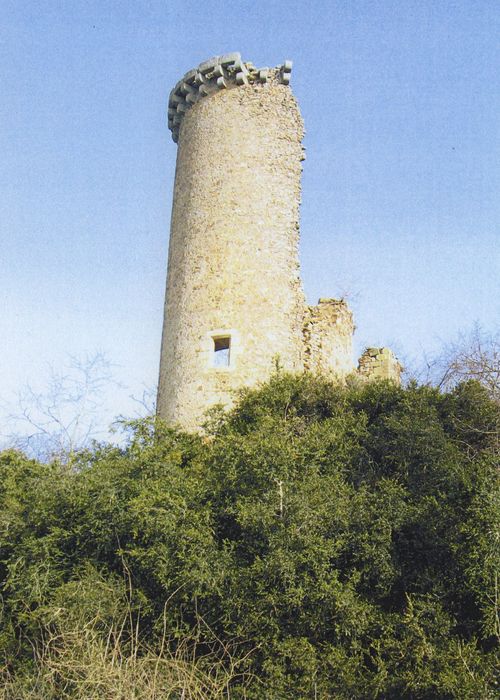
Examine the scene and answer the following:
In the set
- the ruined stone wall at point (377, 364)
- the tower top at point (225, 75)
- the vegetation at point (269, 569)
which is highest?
the tower top at point (225, 75)

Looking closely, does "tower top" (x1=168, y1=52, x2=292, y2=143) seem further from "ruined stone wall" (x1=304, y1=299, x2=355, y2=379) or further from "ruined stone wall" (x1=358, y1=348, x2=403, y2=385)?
"ruined stone wall" (x1=358, y1=348, x2=403, y2=385)

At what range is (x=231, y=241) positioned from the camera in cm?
1326

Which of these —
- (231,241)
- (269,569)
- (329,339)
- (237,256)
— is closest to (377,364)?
(329,339)

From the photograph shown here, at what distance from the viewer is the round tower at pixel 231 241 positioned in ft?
41.8

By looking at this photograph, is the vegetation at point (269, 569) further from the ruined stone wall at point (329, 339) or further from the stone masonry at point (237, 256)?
the ruined stone wall at point (329, 339)

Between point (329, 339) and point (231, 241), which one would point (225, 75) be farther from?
point (329, 339)

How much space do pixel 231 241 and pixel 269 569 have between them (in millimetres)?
6332

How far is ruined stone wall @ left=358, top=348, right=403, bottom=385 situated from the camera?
13.7m

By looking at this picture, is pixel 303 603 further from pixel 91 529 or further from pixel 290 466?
pixel 91 529

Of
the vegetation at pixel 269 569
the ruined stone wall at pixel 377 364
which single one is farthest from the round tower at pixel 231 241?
the vegetation at pixel 269 569

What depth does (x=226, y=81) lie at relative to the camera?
14430 mm

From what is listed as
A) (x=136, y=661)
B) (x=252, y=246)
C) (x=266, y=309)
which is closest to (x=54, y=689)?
(x=136, y=661)

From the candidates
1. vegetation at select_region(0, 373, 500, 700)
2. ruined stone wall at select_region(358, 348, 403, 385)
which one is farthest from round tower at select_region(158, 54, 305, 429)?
vegetation at select_region(0, 373, 500, 700)

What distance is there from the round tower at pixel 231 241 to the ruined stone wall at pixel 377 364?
1461 mm
